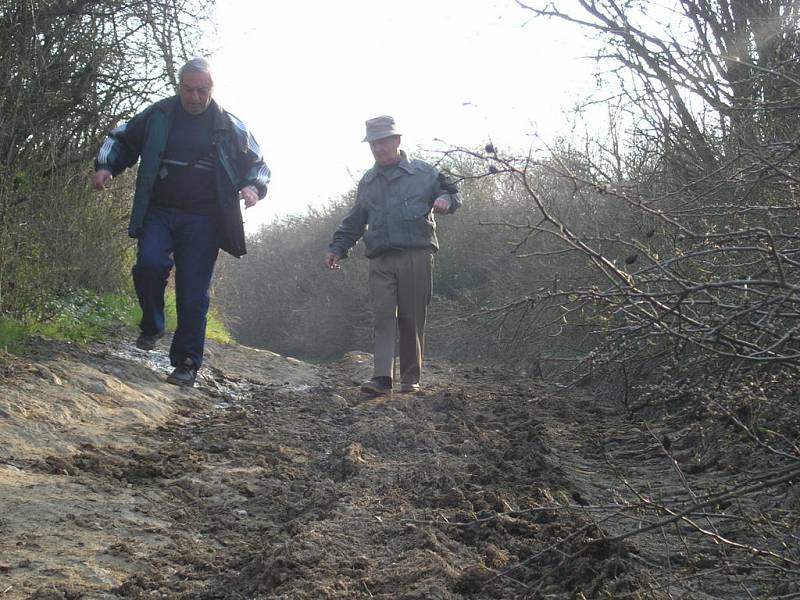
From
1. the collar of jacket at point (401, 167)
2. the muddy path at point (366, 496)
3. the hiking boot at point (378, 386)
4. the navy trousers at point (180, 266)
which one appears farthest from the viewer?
the hiking boot at point (378, 386)

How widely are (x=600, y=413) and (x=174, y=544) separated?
4.23m

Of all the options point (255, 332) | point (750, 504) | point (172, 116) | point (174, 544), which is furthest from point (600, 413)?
point (255, 332)

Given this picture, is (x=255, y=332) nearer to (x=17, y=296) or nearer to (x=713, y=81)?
(x=17, y=296)

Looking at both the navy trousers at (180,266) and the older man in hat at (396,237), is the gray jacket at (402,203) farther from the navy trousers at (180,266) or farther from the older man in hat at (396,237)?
the navy trousers at (180,266)

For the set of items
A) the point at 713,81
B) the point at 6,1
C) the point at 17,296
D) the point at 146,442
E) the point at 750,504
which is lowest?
the point at 750,504

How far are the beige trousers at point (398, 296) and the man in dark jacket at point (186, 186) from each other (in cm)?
110

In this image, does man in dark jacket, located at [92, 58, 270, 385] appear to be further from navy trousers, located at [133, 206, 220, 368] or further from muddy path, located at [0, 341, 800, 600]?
muddy path, located at [0, 341, 800, 600]

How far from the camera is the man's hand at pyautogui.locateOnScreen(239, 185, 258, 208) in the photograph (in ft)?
22.4

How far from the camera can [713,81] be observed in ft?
20.4

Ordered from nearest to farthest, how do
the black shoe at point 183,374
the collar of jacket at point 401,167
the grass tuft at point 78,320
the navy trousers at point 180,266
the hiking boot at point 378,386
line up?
1. the navy trousers at point 180,266
2. the grass tuft at point 78,320
3. the black shoe at point 183,374
4. the collar of jacket at point 401,167
5. the hiking boot at point 378,386

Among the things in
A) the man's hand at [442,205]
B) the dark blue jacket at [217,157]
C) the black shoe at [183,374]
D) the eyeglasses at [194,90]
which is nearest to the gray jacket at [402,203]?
the man's hand at [442,205]

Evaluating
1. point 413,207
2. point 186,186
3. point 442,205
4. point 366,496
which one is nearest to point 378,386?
point 413,207

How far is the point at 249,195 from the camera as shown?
22.6 ft

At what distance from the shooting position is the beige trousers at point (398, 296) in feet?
24.4
